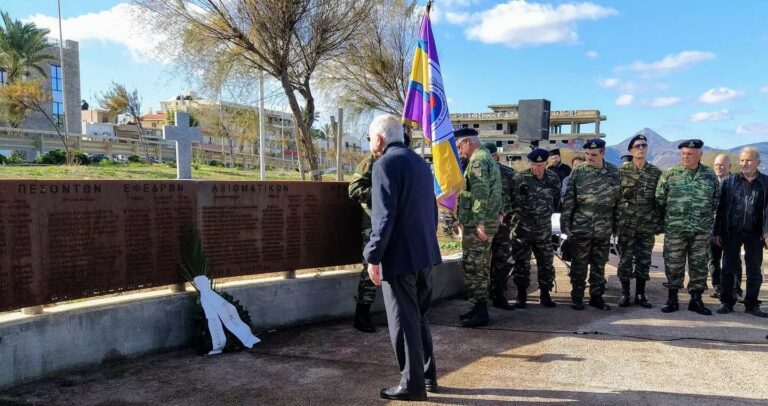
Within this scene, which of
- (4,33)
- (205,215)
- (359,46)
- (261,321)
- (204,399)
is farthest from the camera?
(4,33)

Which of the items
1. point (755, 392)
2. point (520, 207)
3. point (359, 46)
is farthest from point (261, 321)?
point (359, 46)

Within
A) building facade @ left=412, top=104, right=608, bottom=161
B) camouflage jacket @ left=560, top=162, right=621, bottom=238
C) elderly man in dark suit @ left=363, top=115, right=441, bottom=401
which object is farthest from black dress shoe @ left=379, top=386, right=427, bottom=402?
building facade @ left=412, top=104, right=608, bottom=161

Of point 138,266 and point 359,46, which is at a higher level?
point 359,46

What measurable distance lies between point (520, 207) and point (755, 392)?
9.77 ft

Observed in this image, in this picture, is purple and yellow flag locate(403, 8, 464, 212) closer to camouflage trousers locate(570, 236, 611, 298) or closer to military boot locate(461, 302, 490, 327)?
military boot locate(461, 302, 490, 327)

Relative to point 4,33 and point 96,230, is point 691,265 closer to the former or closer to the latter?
point 96,230

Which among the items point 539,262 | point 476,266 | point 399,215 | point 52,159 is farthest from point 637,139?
point 52,159

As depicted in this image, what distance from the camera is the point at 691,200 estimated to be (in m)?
5.55

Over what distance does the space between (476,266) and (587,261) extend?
160 centimetres

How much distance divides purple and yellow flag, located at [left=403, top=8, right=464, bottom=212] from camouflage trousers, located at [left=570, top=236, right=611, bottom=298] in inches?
66.6

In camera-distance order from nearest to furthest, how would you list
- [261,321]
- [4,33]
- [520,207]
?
[261,321], [520,207], [4,33]

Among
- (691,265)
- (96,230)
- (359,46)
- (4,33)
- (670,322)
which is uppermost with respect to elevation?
(4,33)

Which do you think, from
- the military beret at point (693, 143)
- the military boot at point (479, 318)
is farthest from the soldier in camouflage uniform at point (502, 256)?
the military beret at point (693, 143)

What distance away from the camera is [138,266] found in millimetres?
4223
